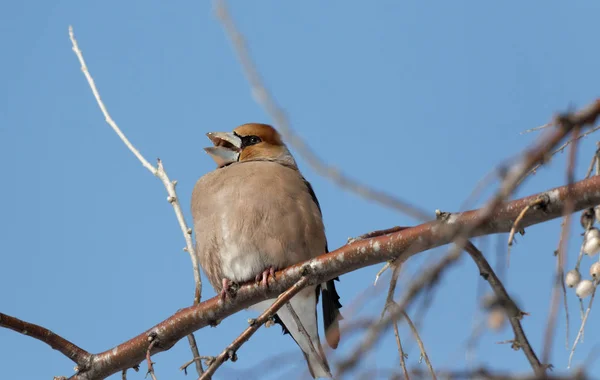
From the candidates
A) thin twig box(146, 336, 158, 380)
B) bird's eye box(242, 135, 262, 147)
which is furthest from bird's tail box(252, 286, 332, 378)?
bird's eye box(242, 135, 262, 147)

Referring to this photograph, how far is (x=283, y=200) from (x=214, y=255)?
50 centimetres

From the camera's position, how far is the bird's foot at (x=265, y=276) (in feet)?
12.8

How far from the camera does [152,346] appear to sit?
375 cm

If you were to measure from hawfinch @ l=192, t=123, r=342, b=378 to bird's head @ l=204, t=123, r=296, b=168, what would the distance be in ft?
1.10

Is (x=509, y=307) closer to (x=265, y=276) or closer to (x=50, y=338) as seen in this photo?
(x=265, y=276)

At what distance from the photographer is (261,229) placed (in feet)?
14.1

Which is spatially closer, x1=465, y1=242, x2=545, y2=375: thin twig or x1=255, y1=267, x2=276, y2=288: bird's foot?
x1=465, y1=242, x2=545, y2=375: thin twig

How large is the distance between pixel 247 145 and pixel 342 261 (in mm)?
2292

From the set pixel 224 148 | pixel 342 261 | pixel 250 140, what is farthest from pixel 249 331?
pixel 250 140

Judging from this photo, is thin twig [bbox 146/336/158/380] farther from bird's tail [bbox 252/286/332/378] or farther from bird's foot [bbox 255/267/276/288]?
bird's tail [bbox 252/286/332/378]

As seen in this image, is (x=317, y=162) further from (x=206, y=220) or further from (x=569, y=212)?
(x=206, y=220)

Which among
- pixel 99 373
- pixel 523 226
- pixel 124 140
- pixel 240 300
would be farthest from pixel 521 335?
pixel 124 140

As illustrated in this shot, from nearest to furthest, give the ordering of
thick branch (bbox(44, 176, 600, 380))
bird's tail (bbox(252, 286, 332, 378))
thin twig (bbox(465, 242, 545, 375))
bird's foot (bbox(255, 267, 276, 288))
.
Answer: thin twig (bbox(465, 242, 545, 375)), thick branch (bbox(44, 176, 600, 380)), bird's foot (bbox(255, 267, 276, 288)), bird's tail (bbox(252, 286, 332, 378))

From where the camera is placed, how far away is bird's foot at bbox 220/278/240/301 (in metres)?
3.91
